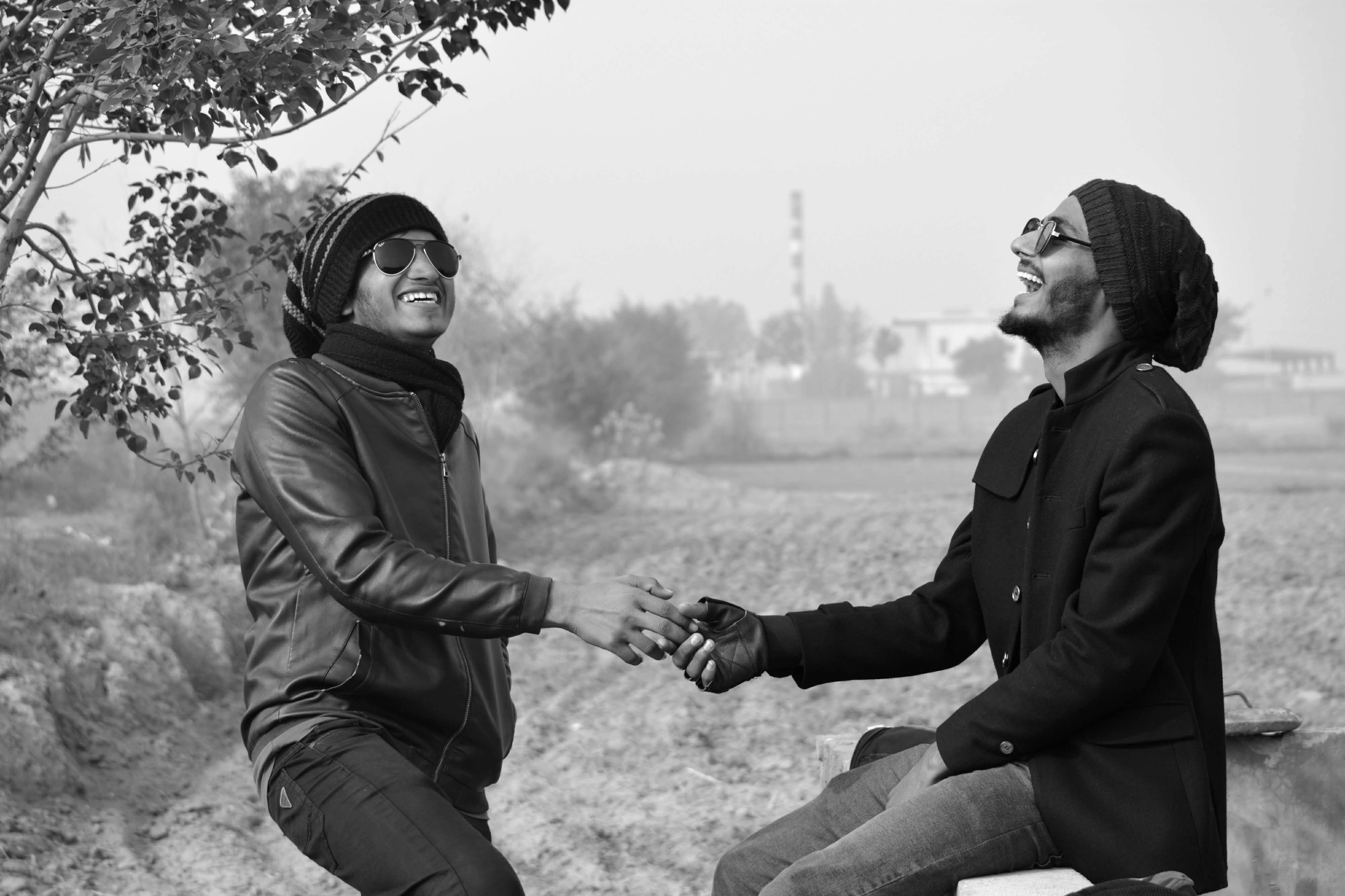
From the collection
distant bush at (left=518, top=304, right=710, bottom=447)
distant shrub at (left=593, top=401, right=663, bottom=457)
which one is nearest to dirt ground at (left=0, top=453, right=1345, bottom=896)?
distant shrub at (left=593, top=401, right=663, bottom=457)

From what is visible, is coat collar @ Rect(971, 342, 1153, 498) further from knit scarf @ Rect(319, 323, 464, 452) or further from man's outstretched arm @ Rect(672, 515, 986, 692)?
knit scarf @ Rect(319, 323, 464, 452)

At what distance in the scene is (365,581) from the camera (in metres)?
2.65

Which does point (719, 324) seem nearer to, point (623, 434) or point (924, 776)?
point (623, 434)

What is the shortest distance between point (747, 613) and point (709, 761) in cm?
338

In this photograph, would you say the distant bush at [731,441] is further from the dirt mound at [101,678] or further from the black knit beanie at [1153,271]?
the black knit beanie at [1153,271]

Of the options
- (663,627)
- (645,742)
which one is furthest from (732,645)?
(645,742)

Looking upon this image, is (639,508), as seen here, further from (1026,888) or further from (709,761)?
(1026,888)

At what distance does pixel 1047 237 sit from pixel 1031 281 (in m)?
0.10

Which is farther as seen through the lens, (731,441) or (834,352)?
(834,352)

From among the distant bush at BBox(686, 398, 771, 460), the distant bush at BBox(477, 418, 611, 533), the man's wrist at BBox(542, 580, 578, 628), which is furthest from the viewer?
the distant bush at BBox(686, 398, 771, 460)

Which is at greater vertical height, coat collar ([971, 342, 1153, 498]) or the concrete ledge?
coat collar ([971, 342, 1153, 498])

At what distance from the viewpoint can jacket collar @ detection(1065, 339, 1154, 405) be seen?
2.86 metres

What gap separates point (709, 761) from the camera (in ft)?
21.9

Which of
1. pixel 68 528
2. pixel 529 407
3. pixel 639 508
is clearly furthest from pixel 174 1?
pixel 529 407
